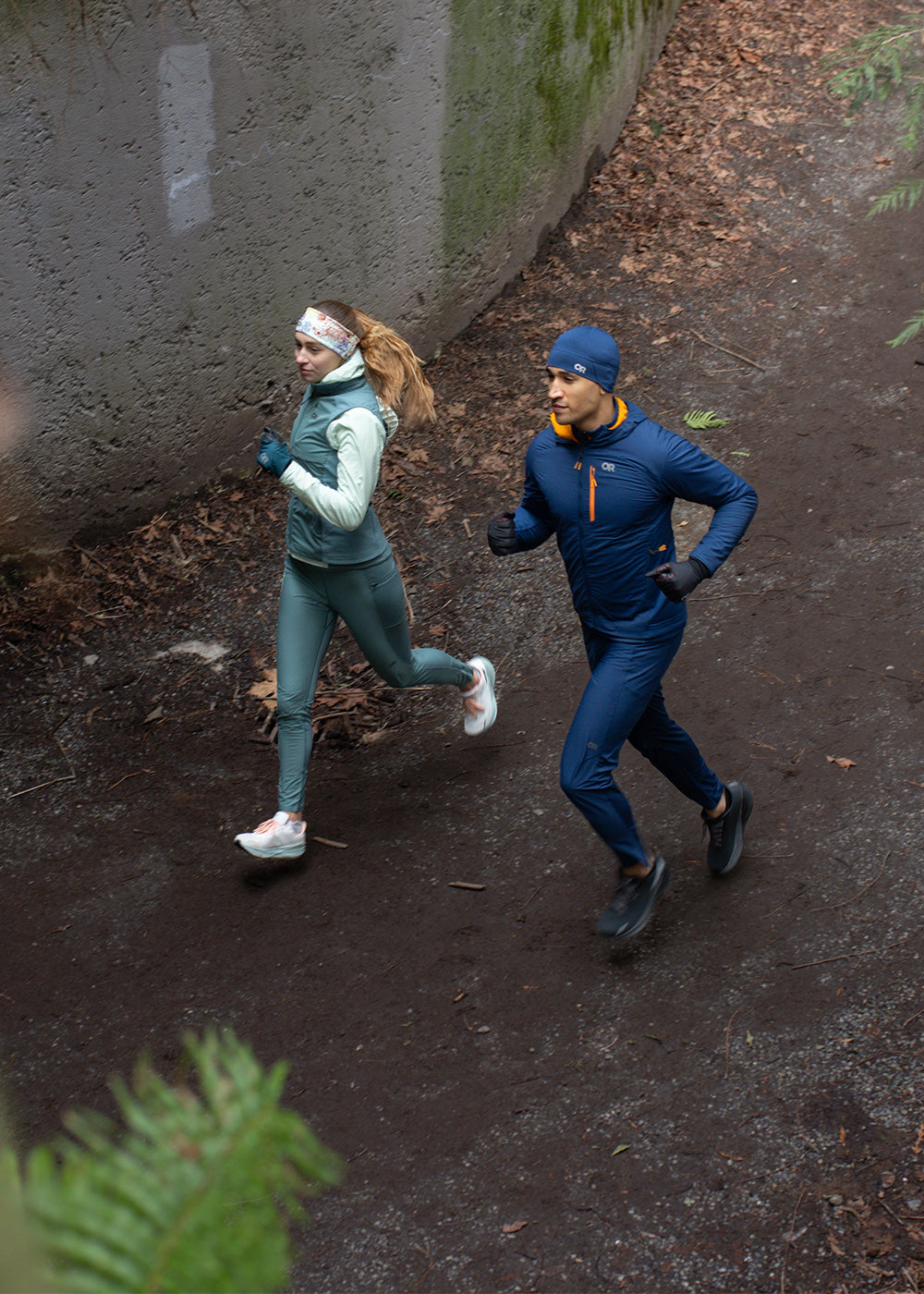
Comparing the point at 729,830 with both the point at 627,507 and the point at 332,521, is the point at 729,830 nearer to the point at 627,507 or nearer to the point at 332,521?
the point at 627,507

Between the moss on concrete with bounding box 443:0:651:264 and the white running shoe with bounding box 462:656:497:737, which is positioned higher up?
the moss on concrete with bounding box 443:0:651:264

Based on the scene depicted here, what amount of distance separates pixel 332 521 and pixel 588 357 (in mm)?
1306

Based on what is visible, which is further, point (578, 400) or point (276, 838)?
point (276, 838)

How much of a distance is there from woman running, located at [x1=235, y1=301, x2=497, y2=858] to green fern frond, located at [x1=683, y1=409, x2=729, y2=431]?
10.1 feet

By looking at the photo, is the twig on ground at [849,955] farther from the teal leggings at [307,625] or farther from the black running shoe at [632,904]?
the teal leggings at [307,625]

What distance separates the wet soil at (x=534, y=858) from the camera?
11.5ft

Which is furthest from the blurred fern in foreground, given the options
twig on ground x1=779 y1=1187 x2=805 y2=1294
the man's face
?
twig on ground x1=779 y1=1187 x2=805 y2=1294

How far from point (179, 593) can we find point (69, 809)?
180 centimetres

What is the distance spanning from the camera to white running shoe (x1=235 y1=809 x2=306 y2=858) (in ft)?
16.0

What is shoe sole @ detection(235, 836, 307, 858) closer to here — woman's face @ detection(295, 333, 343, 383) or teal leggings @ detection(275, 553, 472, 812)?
teal leggings @ detection(275, 553, 472, 812)

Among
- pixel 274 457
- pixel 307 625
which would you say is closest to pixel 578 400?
pixel 274 457

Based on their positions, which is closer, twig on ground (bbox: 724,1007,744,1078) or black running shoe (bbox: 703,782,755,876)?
twig on ground (bbox: 724,1007,744,1078)

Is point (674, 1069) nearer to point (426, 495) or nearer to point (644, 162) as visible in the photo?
point (426, 495)

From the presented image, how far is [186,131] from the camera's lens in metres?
6.36
